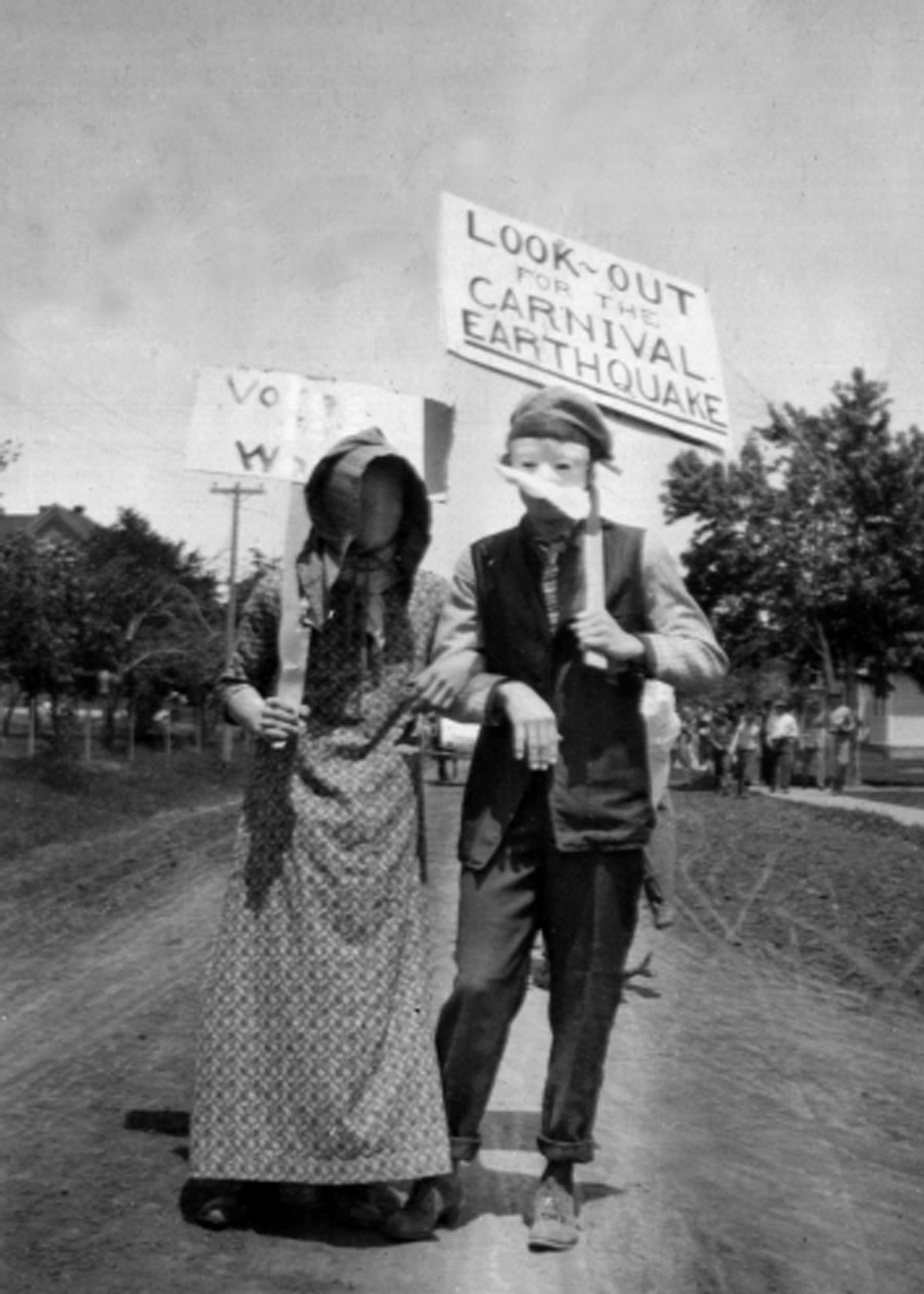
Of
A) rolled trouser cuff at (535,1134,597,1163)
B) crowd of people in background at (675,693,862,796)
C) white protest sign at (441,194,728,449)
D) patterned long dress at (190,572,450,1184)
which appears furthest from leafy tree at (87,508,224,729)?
rolled trouser cuff at (535,1134,597,1163)

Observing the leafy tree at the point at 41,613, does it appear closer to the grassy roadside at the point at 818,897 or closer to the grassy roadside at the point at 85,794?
the grassy roadside at the point at 85,794

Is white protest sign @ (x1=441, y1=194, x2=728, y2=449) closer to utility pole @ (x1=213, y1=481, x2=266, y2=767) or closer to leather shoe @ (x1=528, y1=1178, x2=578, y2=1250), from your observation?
leather shoe @ (x1=528, y1=1178, x2=578, y2=1250)

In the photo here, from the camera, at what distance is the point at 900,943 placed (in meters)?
10.6

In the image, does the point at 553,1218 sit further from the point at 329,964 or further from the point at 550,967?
the point at 329,964

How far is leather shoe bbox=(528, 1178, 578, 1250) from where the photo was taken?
13.7ft

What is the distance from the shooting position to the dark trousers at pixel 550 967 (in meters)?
4.27

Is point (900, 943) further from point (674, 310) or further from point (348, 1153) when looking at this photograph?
point (348, 1153)

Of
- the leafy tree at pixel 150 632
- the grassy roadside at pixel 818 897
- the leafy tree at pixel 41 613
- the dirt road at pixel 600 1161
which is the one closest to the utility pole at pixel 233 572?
the leafy tree at pixel 150 632

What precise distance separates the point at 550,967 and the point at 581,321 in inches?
99.1

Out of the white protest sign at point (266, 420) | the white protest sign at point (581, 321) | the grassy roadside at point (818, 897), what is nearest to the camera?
the white protest sign at point (581, 321)

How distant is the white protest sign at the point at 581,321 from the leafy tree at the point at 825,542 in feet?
103

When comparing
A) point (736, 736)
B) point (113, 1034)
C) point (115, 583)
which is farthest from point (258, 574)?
point (115, 583)

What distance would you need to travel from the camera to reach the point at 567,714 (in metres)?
4.30

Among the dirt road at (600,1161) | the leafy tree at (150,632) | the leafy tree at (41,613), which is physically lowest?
the dirt road at (600,1161)
